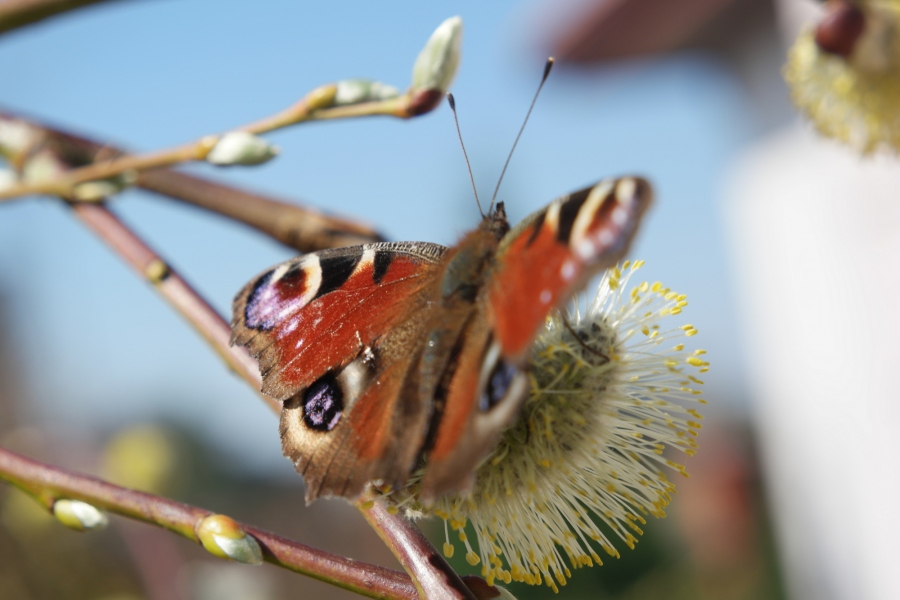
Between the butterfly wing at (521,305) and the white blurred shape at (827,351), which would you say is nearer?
the butterfly wing at (521,305)

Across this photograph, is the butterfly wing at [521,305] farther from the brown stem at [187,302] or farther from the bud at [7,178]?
the bud at [7,178]

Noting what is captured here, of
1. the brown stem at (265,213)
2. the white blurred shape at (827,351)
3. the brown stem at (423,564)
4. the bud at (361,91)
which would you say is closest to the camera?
the brown stem at (423,564)

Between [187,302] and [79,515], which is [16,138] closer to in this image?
[187,302]

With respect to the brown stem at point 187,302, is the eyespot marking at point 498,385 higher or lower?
lower

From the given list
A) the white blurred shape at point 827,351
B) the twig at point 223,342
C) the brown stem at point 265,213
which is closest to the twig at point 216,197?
the brown stem at point 265,213

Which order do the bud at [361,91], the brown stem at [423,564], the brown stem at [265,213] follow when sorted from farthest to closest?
the brown stem at [265,213] < the bud at [361,91] < the brown stem at [423,564]

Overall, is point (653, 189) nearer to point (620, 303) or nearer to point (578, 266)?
point (578, 266)
